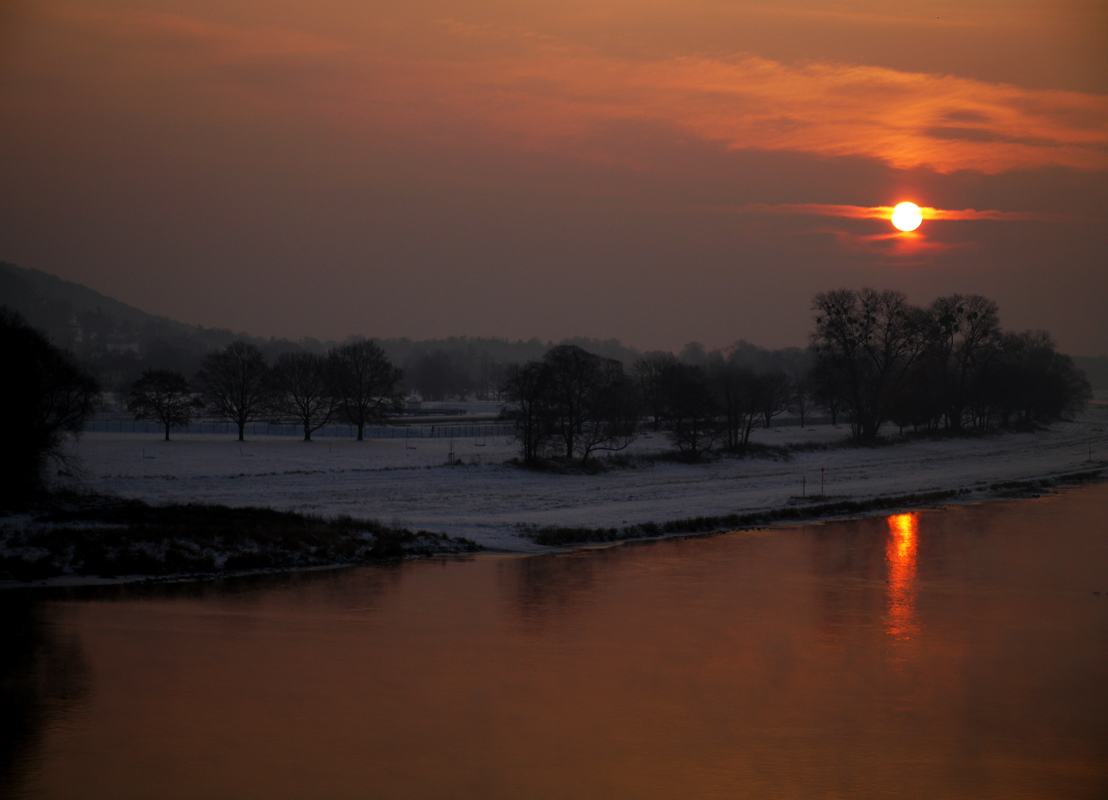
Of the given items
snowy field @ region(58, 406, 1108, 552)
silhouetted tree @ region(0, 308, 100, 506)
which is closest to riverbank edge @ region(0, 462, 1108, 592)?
snowy field @ region(58, 406, 1108, 552)

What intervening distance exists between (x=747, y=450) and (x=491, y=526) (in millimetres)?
34917

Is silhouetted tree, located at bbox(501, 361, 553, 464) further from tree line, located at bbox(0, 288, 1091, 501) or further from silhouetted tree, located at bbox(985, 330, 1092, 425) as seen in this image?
silhouetted tree, located at bbox(985, 330, 1092, 425)

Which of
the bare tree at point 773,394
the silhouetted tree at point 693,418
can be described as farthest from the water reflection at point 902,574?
the bare tree at point 773,394

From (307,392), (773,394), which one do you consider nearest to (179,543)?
(307,392)

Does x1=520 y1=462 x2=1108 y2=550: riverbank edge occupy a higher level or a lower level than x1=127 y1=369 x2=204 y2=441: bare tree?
lower

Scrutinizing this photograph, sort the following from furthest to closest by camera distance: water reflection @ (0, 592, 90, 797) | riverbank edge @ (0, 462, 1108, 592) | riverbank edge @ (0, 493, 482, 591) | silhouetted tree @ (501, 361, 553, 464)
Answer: silhouetted tree @ (501, 361, 553, 464) → riverbank edge @ (0, 462, 1108, 592) → riverbank edge @ (0, 493, 482, 591) → water reflection @ (0, 592, 90, 797)

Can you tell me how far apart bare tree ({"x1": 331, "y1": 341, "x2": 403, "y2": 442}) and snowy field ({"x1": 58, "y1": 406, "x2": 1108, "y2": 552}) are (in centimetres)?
296

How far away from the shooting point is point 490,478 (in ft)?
147

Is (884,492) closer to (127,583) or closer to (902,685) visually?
(902,685)

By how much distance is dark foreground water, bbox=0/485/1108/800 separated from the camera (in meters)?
10.2

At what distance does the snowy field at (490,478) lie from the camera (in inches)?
1292

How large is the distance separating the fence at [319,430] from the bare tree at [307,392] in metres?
3.39

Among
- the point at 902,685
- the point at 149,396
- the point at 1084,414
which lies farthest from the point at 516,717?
the point at 1084,414

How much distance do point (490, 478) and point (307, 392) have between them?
3140 cm
